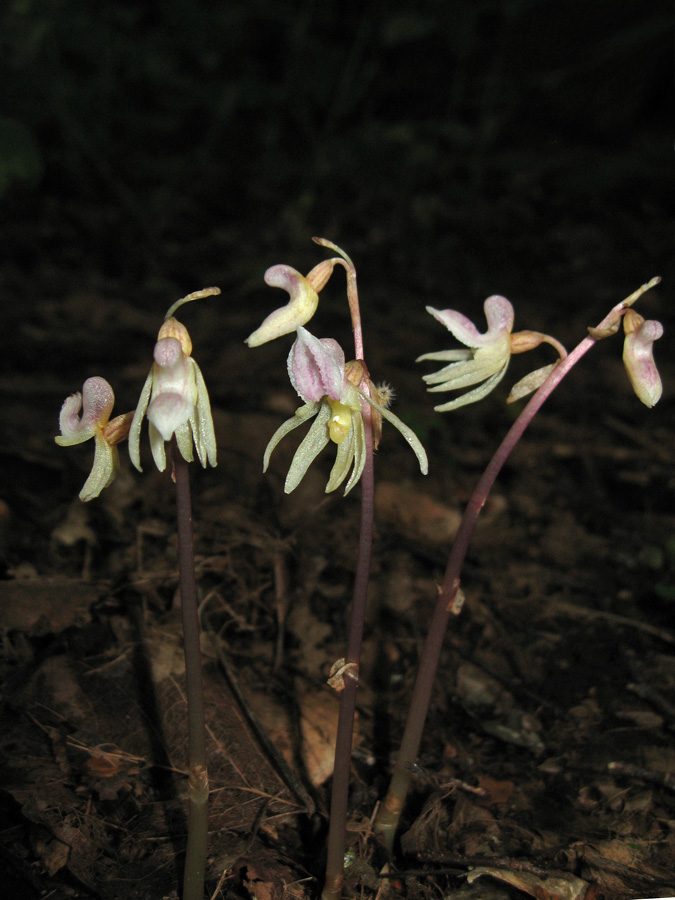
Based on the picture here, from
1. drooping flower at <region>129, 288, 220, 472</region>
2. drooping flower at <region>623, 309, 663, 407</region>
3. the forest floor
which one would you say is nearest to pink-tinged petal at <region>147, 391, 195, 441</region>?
drooping flower at <region>129, 288, 220, 472</region>

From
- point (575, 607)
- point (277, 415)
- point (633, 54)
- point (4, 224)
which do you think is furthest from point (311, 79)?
point (575, 607)

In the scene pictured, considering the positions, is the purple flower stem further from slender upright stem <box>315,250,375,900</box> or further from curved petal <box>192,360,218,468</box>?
curved petal <box>192,360,218,468</box>

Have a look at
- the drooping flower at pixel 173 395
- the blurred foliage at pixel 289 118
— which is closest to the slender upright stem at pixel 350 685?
the drooping flower at pixel 173 395

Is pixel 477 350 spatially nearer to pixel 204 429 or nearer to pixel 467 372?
pixel 467 372

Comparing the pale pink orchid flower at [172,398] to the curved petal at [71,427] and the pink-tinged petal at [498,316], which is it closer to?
the curved petal at [71,427]

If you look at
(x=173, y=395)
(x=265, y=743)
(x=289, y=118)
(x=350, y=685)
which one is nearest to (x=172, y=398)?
(x=173, y=395)

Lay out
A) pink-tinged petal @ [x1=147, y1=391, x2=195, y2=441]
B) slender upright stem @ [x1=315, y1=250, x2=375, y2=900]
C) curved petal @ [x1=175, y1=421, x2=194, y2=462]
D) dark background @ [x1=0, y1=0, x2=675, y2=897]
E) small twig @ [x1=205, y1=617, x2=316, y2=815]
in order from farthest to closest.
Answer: dark background @ [x1=0, y1=0, x2=675, y2=897] → small twig @ [x1=205, y1=617, x2=316, y2=815] → slender upright stem @ [x1=315, y1=250, x2=375, y2=900] → curved petal @ [x1=175, y1=421, x2=194, y2=462] → pink-tinged petal @ [x1=147, y1=391, x2=195, y2=441]

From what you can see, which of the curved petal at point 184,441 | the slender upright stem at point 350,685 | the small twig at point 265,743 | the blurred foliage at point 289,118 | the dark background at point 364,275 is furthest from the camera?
the blurred foliage at point 289,118
